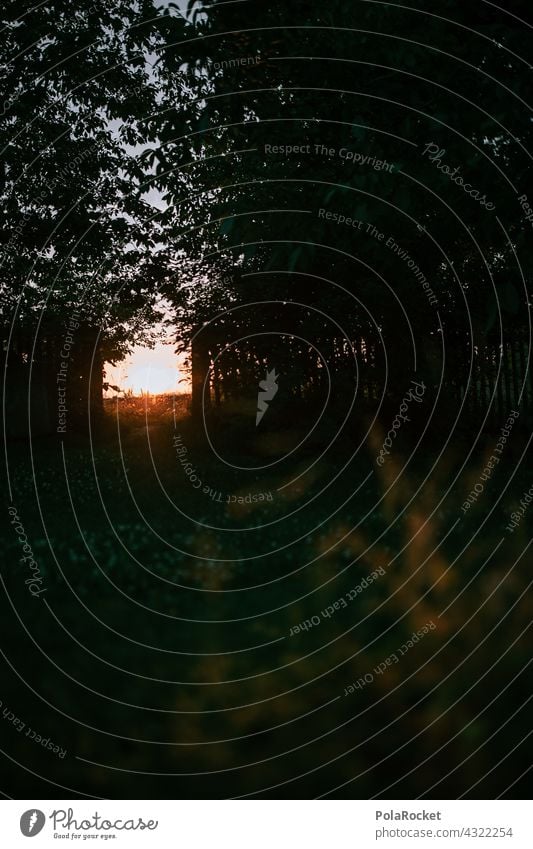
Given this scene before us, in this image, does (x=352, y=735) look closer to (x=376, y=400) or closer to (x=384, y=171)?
(x=384, y=171)

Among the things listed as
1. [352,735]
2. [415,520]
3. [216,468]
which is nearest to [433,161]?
[415,520]

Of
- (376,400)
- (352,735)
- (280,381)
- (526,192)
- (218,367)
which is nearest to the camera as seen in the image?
(352,735)

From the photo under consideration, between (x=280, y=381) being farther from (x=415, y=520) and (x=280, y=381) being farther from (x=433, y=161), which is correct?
(x=433, y=161)

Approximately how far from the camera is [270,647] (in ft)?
19.1

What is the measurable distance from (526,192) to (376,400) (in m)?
9.65

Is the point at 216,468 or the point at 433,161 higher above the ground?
the point at 433,161

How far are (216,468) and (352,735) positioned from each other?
10.9 metres

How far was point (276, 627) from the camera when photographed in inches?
245

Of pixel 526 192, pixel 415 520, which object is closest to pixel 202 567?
pixel 415 520

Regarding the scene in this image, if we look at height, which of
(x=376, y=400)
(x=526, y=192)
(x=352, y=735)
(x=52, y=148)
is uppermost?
(x=52, y=148)

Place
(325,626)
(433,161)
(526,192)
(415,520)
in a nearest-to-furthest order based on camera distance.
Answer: (325,626), (526,192), (433,161), (415,520)

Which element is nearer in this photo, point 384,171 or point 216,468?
point 384,171

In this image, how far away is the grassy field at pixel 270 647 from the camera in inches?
168

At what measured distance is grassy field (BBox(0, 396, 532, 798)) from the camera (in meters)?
4.27
